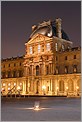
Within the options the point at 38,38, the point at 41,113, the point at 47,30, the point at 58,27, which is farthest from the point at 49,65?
the point at 41,113

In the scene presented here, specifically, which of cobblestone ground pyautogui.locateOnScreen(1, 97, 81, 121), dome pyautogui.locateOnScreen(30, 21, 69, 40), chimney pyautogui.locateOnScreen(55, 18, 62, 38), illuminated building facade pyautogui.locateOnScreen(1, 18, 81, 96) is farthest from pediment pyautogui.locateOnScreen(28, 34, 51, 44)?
cobblestone ground pyautogui.locateOnScreen(1, 97, 81, 121)

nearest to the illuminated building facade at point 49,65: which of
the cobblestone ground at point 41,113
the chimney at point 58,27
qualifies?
the chimney at point 58,27

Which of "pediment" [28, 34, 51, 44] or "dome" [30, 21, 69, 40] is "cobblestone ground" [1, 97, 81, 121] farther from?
"dome" [30, 21, 69, 40]

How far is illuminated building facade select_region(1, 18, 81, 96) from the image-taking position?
2411 inches

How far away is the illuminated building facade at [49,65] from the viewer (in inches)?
2411

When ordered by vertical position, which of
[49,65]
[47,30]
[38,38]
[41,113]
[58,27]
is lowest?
[41,113]

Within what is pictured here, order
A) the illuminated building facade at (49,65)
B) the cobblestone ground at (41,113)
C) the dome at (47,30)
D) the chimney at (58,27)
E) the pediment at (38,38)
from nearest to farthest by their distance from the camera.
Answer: the cobblestone ground at (41,113), the illuminated building facade at (49,65), the pediment at (38,38), the dome at (47,30), the chimney at (58,27)

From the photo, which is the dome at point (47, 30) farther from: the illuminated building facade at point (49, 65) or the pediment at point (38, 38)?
the pediment at point (38, 38)

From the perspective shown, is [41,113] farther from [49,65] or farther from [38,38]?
[38,38]

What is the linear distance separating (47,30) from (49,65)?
833cm

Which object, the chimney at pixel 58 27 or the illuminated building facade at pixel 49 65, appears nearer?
the illuminated building facade at pixel 49 65

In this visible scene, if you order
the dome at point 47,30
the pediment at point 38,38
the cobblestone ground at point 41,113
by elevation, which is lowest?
the cobblestone ground at point 41,113

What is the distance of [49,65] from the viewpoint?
65.1 meters

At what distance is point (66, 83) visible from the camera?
60.8m
